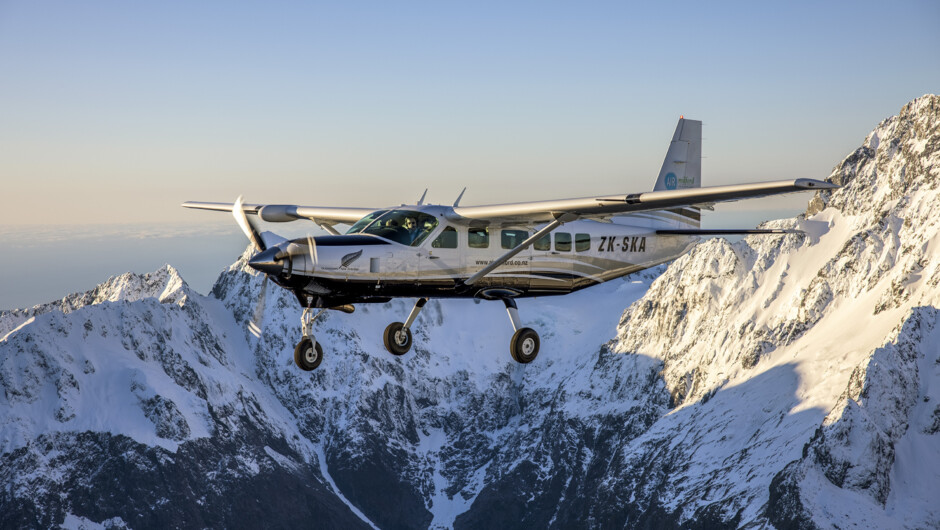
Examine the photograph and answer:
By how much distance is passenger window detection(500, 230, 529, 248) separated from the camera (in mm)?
38750

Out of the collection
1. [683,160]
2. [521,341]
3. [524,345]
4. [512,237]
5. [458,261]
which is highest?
[683,160]

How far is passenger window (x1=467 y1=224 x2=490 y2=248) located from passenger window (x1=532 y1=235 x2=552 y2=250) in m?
2.11

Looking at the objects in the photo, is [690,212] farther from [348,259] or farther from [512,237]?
[348,259]

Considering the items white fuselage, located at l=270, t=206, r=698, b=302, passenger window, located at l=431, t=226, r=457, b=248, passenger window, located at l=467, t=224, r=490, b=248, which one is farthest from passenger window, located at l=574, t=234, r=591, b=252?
passenger window, located at l=431, t=226, r=457, b=248

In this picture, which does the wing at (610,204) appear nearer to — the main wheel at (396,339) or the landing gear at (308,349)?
the main wheel at (396,339)

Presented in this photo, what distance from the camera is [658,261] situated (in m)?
44.5

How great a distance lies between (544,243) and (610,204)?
182 inches

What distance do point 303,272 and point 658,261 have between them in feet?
53.4

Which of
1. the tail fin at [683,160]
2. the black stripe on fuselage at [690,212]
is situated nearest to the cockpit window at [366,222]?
the black stripe on fuselage at [690,212]

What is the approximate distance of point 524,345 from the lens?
40.7 meters

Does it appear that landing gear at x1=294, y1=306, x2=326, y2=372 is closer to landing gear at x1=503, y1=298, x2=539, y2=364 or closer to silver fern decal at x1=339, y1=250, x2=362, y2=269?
silver fern decal at x1=339, y1=250, x2=362, y2=269

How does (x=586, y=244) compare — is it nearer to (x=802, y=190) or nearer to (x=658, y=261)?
(x=658, y=261)

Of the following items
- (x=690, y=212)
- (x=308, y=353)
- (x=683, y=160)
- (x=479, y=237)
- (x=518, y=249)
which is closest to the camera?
(x=308, y=353)

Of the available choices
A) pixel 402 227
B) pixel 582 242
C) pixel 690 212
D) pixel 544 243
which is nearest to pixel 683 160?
pixel 690 212
